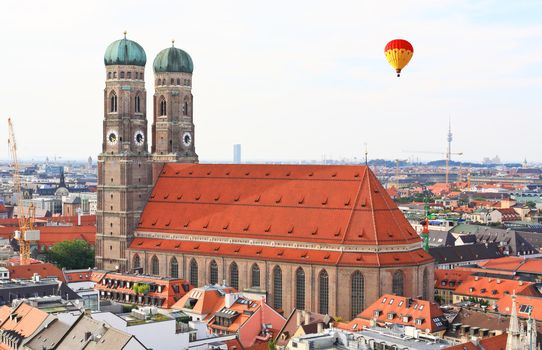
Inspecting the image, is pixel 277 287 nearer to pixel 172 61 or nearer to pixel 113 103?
pixel 113 103

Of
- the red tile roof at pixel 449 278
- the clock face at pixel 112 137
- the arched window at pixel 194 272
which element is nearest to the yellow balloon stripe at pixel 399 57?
the red tile roof at pixel 449 278


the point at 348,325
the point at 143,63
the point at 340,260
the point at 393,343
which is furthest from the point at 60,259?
the point at 393,343

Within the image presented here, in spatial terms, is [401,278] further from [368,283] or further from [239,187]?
[239,187]

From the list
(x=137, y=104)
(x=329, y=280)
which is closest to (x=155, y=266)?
(x=137, y=104)

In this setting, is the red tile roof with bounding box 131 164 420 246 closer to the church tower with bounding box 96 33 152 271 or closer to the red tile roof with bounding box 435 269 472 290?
the church tower with bounding box 96 33 152 271

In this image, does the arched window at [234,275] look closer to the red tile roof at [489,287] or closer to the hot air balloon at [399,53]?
the red tile roof at [489,287]
